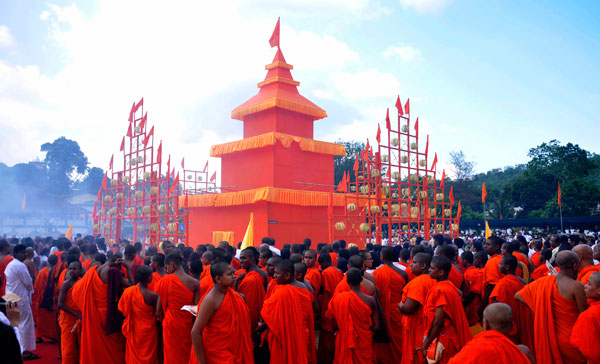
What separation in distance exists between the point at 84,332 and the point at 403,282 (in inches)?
183

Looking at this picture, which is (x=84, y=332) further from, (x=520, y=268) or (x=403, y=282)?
(x=520, y=268)

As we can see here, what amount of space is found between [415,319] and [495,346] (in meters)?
2.56

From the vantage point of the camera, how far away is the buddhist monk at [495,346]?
2943mm

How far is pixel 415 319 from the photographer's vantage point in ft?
17.9

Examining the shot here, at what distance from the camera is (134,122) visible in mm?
18719

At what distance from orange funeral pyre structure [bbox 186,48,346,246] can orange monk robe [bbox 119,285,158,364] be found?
11.2 meters

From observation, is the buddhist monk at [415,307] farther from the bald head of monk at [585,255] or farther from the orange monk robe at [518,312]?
the bald head of monk at [585,255]

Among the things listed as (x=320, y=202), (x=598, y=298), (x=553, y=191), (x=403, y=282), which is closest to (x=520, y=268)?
(x=403, y=282)

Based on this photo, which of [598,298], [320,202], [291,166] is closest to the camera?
[598,298]

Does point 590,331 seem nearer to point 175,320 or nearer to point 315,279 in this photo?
point 315,279

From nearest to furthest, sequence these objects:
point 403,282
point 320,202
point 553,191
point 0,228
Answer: point 403,282 → point 320,202 → point 0,228 → point 553,191

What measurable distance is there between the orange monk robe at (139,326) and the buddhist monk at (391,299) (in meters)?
3.24

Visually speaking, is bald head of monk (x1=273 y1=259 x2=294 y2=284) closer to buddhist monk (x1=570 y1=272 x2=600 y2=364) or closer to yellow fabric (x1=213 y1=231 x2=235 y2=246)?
buddhist monk (x1=570 y1=272 x2=600 y2=364)

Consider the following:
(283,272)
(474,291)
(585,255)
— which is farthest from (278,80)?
(585,255)
